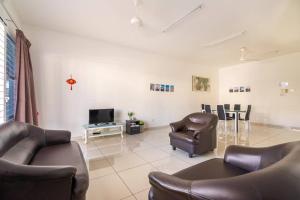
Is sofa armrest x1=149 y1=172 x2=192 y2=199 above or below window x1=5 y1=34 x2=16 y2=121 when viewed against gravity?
below

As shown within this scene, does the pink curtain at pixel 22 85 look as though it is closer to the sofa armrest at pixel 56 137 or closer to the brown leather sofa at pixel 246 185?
the sofa armrest at pixel 56 137

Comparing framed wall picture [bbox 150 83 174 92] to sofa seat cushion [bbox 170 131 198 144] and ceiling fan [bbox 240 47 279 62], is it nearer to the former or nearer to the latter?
sofa seat cushion [bbox 170 131 198 144]

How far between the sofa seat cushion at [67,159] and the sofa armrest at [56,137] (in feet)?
0.32

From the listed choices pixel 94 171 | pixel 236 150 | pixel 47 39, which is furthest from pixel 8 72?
pixel 236 150

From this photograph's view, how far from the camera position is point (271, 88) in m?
5.90

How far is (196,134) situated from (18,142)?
278 centimetres

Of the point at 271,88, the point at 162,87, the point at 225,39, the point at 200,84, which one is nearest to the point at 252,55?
the point at 271,88

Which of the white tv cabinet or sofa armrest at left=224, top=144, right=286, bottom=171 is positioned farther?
the white tv cabinet

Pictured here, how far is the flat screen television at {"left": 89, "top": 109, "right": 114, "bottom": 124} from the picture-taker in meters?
4.05

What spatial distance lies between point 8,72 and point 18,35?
708mm

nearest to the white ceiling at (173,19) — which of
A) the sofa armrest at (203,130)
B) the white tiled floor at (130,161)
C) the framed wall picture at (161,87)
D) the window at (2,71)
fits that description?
the window at (2,71)

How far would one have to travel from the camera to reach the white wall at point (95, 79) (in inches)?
145

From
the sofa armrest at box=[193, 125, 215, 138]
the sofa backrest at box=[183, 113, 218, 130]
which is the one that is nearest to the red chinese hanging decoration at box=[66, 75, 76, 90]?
the sofa backrest at box=[183, 113, 218, 130]

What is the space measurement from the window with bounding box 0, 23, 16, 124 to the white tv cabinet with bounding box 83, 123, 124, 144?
1598 mm
